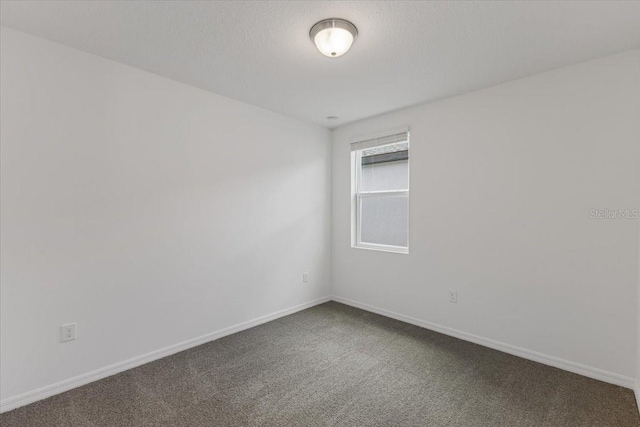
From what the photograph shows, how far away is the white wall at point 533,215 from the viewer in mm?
2234

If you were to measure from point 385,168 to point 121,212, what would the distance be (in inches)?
110

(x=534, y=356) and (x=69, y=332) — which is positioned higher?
(x=69, y=332)

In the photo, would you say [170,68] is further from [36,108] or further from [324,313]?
[324,313]

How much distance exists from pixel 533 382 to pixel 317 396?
1599 millimetres

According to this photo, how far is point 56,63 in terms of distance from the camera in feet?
6.97

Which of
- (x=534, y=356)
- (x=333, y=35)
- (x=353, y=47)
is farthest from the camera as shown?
(x=534, y=356)

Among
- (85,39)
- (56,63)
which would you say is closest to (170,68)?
(85,39)

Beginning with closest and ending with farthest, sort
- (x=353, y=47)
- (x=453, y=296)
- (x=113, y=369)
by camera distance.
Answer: (x=353, y=47)
(x=113, y=369)
(x=453, y=296)

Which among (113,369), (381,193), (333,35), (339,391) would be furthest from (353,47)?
(113,369)

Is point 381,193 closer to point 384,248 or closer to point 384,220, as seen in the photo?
point 384,220

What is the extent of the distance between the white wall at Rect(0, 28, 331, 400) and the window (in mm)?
1053

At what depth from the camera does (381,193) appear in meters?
3.79

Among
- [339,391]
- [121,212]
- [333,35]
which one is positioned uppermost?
[333,35]

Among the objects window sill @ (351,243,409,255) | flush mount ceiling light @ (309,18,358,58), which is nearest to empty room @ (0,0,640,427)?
flush mount ceiling light @ (309,18,358,58)
